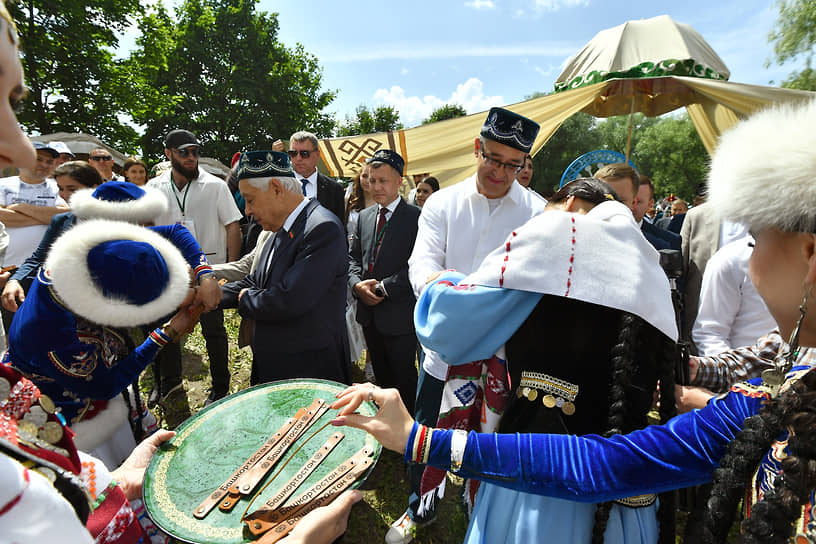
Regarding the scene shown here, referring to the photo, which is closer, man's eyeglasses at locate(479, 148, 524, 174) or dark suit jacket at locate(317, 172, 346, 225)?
man's eyeglasses at locate(479, 148, 524, 174)

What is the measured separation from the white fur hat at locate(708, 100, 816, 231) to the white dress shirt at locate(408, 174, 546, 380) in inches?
70.9

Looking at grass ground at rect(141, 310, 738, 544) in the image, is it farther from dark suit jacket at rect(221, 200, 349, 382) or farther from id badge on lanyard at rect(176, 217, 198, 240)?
id badge on lanyard at rect(176, 217, 198, 240)

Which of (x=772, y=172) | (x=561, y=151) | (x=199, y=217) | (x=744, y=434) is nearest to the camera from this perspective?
(x=772, y=172)

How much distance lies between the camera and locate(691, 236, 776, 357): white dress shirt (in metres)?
2.38

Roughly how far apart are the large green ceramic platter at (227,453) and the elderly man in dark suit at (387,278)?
1.59m

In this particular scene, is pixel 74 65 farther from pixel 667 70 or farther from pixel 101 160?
pixel 667 70

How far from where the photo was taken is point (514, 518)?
1.36 meters

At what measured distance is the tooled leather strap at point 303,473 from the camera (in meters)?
1.29

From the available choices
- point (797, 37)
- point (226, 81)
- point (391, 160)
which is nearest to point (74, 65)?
point (226, 81)

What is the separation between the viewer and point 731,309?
243 centimetres

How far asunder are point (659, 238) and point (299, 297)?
3421 mm

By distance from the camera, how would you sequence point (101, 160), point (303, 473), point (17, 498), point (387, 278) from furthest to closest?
point (101, 160) → point (387, 278) → point (303, 473) → point (17, 498)

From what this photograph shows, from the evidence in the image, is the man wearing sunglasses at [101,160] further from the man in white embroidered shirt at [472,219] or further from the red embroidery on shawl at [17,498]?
the red embroidery on shawl at [17,498]

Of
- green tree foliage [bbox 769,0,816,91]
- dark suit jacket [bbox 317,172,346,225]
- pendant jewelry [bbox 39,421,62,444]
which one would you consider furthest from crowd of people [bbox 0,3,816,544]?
green tree foliage [bbox 769,0,816,91]
